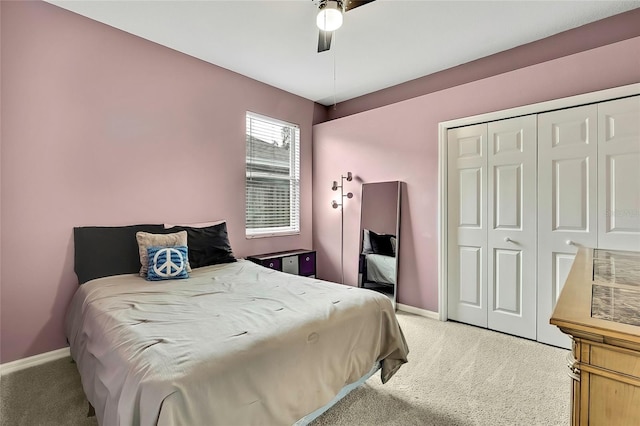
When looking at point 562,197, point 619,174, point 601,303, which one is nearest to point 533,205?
point 562,197

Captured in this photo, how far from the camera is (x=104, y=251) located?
2.57 metres

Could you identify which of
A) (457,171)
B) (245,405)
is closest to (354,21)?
(457,171)

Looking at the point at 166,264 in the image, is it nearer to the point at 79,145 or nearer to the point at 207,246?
the point at 207,246

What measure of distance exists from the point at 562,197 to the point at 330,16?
7.80 feet

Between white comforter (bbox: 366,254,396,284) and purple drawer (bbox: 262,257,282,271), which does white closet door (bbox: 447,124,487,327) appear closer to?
white comforter (bbox: 366,254,396,284)

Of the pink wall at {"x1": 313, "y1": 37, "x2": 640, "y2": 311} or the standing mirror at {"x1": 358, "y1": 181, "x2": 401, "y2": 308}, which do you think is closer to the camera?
the pink wall at {"x1": 313, "y1": 37, "x2": 640, "y2": 311}

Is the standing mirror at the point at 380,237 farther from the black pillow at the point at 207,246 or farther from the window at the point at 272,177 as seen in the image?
the black pillow at the point at 207,246

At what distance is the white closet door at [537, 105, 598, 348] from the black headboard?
3.56 meters

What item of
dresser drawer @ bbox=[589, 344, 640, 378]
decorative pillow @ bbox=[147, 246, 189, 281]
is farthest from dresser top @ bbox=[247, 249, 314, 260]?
dresser drawer @ bbox=[589, 344, 640, 378]

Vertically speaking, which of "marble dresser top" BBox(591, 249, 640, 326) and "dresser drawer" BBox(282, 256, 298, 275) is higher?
"marble dresser top" BBox(591, 249, 640, 326)

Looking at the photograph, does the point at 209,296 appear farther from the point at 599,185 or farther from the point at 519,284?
the point at 599,185

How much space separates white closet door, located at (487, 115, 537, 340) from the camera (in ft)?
9.09

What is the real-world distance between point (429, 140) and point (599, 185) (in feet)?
4.91

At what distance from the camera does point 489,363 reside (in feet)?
7.84
